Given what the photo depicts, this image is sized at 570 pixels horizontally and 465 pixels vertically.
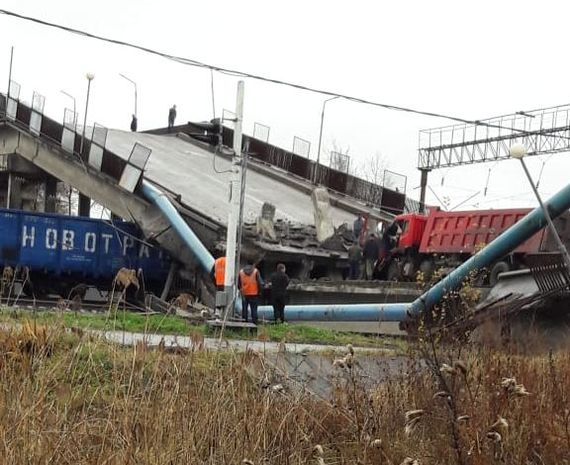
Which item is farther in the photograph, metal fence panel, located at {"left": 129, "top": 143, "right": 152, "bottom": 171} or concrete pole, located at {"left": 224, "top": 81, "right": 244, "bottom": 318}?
metal fence panel, located at {"left": 129, "top": 143, "right": 152, "bottom": 171}

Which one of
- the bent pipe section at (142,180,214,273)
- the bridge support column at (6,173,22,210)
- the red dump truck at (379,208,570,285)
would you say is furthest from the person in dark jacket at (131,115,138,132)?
the red dump truck at (379,208,570,285)

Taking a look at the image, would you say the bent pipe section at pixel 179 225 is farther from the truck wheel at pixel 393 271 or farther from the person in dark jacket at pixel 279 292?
the person in dark jacket at pixel 279 292

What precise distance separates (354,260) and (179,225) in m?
5.88

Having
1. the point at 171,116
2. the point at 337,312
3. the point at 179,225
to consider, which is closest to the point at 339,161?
the point at 171,116

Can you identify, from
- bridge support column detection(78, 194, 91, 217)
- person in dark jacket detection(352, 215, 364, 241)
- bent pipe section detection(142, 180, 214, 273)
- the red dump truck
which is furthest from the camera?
bridge support column detection(78, 194, 91, 217)

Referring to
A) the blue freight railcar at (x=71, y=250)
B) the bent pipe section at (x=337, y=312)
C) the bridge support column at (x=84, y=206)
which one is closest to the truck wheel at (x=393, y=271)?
the bent pipe section at (x=337, y=312)

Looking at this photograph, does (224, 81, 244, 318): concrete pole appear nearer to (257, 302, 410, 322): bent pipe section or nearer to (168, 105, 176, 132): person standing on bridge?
(257, 302, 410, 322): bent pipe section

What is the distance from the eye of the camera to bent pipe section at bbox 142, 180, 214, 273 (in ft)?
85.4

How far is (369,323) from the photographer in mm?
19000

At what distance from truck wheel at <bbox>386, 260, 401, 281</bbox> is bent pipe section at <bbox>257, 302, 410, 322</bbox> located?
502 centimetres

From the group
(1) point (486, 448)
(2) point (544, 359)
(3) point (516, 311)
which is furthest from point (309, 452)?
(3) point (516, 311)

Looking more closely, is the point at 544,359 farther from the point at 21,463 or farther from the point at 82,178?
the point at 82,178

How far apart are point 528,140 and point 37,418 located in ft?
116

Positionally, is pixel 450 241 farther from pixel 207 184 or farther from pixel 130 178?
pixel 207 184
